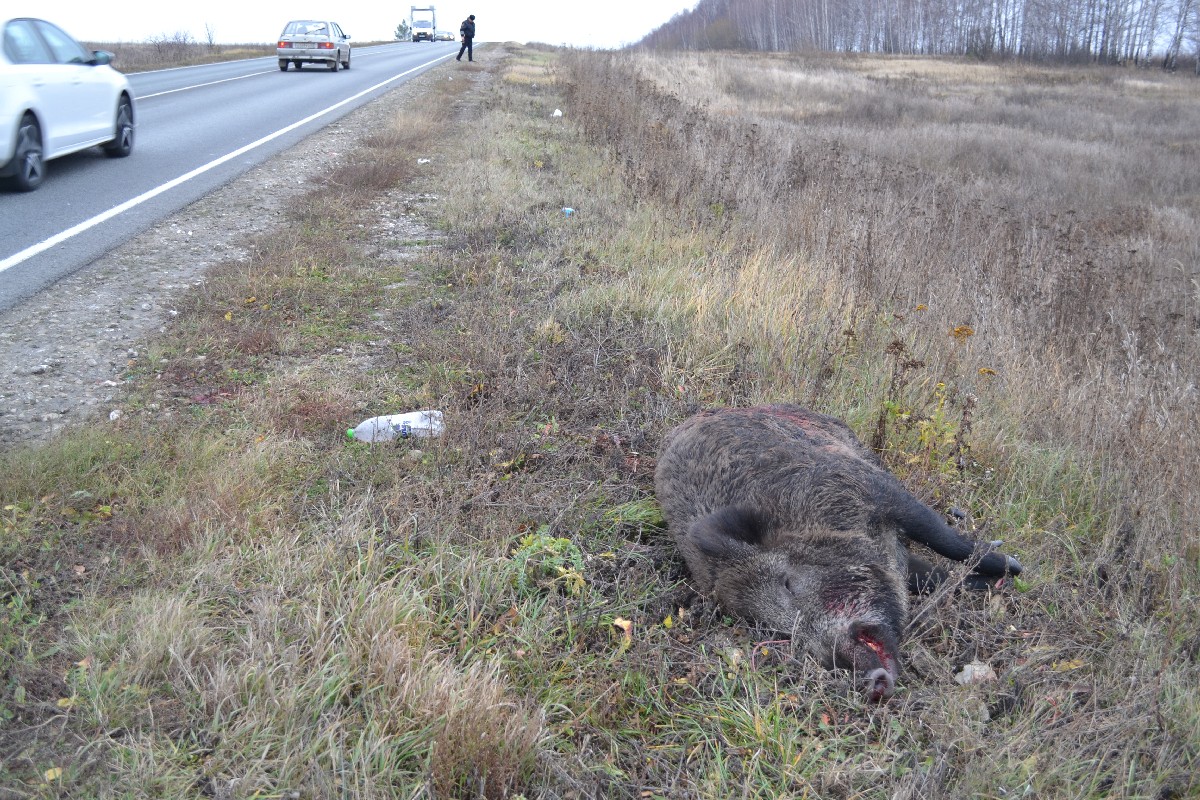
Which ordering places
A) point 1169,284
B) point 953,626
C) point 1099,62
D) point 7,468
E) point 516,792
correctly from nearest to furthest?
point 516,792, point 953,626, point 7,468, point 1169,284, point 1099,62

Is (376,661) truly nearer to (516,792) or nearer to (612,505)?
(516,792)

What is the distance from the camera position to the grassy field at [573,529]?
104 inches

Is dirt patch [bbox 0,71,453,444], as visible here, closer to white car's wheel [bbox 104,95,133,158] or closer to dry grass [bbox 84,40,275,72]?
white car's wheel [bbox 104,95,133,158]

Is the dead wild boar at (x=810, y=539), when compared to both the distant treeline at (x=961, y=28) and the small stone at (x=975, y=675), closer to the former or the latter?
the small stone at (x=975, y=675)

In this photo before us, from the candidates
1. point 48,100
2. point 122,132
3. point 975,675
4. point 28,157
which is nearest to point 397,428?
point 975,675

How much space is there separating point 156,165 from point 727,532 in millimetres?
11125

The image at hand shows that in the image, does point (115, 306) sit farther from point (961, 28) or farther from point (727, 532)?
point (961, 28)

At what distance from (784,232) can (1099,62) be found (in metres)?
57.8

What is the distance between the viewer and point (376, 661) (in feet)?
9.34

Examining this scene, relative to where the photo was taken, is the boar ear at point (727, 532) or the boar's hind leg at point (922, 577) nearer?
the boar ear at point (727, 532)

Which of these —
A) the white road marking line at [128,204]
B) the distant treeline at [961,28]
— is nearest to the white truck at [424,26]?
the distant treeline at [961,28]

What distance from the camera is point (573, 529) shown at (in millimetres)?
3965

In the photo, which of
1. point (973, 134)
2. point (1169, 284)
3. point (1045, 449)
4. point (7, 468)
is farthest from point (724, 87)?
point (7, 468)

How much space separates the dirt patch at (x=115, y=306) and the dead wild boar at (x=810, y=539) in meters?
3.52
